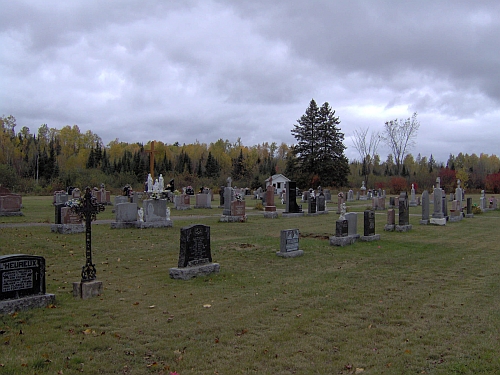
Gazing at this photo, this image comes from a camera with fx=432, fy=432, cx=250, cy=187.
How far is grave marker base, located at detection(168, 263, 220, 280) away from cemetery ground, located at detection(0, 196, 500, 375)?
21 cm

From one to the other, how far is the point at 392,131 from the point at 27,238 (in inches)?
2902

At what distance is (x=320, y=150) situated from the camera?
69250 mm

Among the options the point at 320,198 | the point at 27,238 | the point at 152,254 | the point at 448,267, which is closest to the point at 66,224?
the point at 27,238

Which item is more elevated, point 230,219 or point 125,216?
point 125,216

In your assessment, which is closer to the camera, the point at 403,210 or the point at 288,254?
the point at 288,254

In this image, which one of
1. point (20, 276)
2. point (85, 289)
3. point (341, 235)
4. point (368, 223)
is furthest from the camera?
point (368, 223)

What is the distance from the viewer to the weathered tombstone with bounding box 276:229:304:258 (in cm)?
1202

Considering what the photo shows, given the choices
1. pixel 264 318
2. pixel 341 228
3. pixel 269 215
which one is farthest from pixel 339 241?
pixel 269 215

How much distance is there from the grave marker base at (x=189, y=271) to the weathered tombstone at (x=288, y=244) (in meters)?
3.02

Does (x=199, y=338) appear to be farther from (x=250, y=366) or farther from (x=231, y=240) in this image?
(x=231, y=240)

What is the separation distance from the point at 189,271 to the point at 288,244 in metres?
3.86

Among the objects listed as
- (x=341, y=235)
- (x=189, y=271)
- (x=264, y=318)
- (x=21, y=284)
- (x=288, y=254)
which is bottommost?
(x=264, y=318)

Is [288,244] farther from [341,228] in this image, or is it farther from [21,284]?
[21,284]

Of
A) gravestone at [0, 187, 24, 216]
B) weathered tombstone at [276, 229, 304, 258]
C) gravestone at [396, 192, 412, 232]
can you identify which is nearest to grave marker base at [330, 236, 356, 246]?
weathered tombstone at [276, 229, 304, 258]
